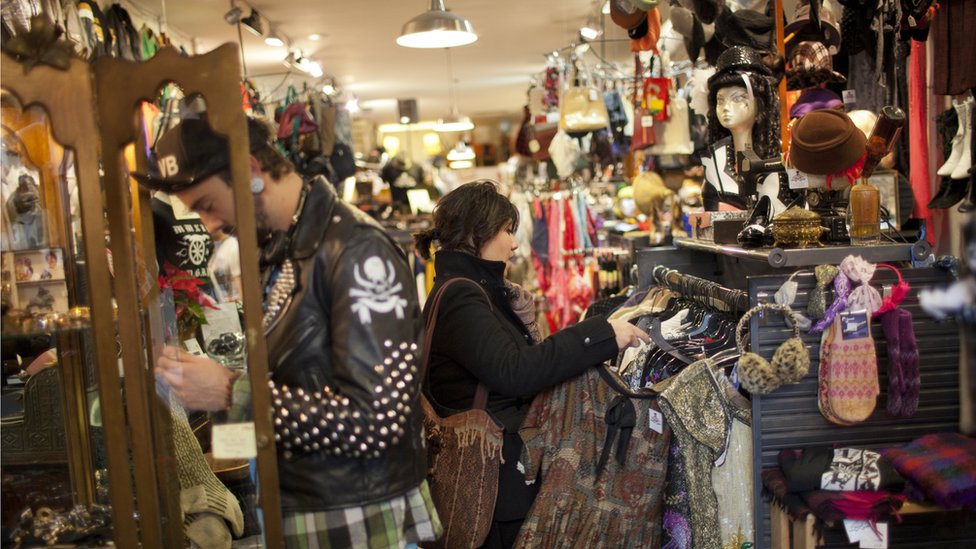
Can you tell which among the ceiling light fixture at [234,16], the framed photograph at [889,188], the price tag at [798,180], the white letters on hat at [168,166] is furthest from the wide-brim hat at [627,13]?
the white letters on hat at [168,166]

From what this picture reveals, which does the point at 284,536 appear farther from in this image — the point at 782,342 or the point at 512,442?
the point at 782,342

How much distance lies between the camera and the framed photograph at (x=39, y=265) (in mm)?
1990

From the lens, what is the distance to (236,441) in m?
1.74

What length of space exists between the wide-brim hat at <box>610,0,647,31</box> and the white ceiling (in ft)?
11.3

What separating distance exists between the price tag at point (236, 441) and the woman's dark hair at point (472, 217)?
1.11 meters

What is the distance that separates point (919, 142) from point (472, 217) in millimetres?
3667

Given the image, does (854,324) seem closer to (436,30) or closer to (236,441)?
(236,441)

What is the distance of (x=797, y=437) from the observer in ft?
8.32

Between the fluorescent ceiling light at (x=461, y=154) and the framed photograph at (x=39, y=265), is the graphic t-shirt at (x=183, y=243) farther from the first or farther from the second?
the fluorescent ceiling light at (x=461, y=154)

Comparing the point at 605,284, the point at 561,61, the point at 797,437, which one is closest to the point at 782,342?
the point at 797,437

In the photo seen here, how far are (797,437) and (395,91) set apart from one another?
12.9 m

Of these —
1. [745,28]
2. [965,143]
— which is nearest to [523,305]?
[745,28]

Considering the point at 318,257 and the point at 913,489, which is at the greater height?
the point at 318,257

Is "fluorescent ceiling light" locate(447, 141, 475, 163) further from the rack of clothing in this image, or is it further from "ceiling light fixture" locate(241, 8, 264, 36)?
the rack of clothing
